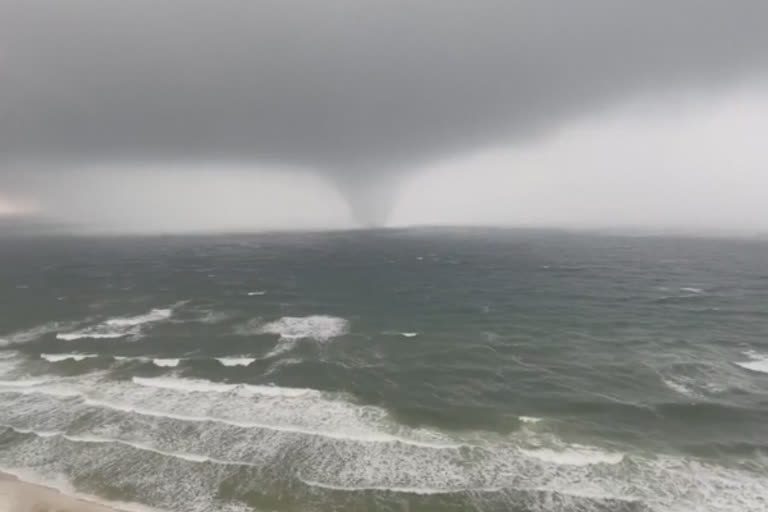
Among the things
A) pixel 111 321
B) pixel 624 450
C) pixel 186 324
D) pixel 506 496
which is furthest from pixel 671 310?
pixel 111 321

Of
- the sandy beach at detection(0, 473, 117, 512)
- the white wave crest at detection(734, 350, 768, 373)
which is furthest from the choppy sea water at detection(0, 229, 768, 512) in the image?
the sandy beach at detection(0, 473, 117, 512)

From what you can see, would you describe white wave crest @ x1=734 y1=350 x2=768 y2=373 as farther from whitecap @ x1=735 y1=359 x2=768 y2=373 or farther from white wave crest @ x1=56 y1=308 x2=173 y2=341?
white wave crest @ x1=56 y1=308 x2=173 y2=341

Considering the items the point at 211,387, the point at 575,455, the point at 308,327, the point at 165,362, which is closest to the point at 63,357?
the point at 165,362

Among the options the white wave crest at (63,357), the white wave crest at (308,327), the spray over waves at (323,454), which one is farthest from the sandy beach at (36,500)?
the white wave crest at (308,327)

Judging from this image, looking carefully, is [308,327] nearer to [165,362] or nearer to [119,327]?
[165,362]

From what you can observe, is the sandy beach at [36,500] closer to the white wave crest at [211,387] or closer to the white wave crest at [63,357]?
the white wave crest at [211,387]

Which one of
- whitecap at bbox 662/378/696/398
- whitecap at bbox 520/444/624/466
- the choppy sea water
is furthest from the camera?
whitecap at bbox 662/378/696/398
